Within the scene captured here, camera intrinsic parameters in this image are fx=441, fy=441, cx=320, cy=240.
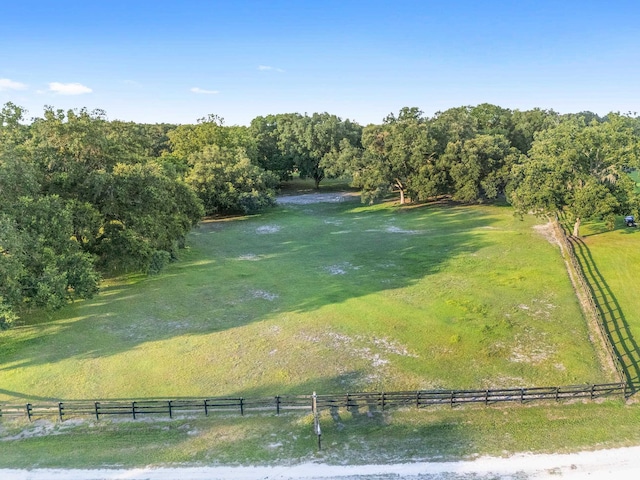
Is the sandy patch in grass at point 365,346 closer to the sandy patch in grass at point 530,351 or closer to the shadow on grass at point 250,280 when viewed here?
the shadow on grass at point 250,280

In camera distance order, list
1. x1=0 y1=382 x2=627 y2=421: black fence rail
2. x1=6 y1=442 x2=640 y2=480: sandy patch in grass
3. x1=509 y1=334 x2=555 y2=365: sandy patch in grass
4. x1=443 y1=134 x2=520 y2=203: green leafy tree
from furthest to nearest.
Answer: x1=443 y1=134 x2=520 y2=203: green leafy tree
x1=509 y1=334 x2=555 y2=365: sandy patch in grass
x1=0 y1=382 x2=627 y2=421: black fence rail
x1=6 y1=442 x2=640 y2=480: sandy patch in grass

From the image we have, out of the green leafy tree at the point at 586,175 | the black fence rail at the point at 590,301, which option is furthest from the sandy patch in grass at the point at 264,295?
the green leafy tree at the point at 586,175

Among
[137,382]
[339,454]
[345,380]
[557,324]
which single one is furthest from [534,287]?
[137,382]

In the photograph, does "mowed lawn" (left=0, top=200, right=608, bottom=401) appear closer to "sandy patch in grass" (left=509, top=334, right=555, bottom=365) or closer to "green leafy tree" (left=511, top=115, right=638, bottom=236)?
"sandy patch in grass" (left=509, top=334, right=555, bottom=365)

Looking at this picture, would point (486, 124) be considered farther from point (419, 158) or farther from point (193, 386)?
point (193, 386)

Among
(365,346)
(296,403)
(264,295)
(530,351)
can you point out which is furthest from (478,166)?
(296,403)

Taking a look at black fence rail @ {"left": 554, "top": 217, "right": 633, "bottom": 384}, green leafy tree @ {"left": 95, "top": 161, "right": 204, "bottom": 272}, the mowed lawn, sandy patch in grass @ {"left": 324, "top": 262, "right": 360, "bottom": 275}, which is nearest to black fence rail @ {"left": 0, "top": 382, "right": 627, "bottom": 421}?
the mowed lawn

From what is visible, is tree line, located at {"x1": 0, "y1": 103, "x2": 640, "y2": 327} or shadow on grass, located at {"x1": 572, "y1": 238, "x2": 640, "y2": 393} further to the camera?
tree line, located at {"x1": 0, "y1": 103, "x2": 640, "y2": 327}
